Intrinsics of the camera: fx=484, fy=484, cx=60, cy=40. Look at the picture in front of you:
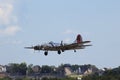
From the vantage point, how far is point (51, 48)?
70688 millimetres

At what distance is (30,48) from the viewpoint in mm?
74375

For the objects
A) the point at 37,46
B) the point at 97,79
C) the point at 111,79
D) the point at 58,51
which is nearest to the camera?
the point at 58,51

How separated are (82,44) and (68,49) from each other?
102 inches

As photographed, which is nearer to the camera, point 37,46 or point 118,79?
point 37,46

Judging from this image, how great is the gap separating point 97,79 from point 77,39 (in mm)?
122932

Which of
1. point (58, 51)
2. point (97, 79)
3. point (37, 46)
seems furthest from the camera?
point (97, 79)

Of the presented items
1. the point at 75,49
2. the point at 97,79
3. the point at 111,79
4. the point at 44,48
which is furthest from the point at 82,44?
the point at 97,79

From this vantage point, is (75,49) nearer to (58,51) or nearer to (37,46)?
(58,51)

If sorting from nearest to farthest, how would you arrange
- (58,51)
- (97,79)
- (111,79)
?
(58,51) < (111,79) < (97,79)

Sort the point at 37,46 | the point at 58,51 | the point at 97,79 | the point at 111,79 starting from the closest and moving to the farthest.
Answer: the point at 58,51, the point at 37,46, the point at 111,79, the point at 97,79

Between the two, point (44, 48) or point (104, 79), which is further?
point (104, 79)

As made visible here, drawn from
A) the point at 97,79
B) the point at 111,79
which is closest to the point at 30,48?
the point at 111,79

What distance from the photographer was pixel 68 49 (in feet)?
231

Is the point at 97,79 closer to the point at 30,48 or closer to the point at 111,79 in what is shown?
the point at 111,79
